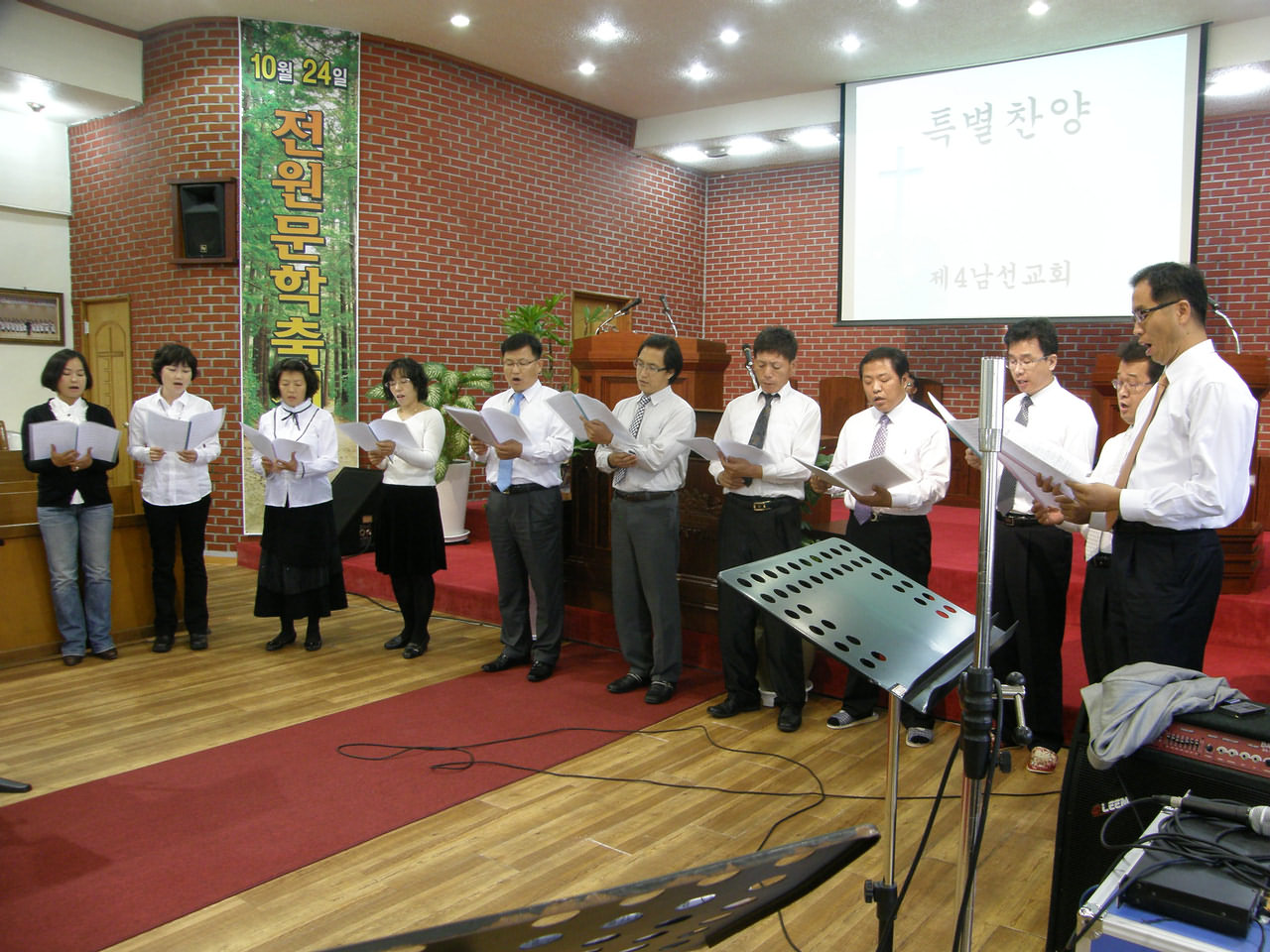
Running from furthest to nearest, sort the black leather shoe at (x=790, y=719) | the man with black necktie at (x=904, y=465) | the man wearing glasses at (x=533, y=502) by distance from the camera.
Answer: the man wearing glasses at (x=533, y=502)
the black leather shoe at (x=790, y=719)
the man with black necktie at (x=904, y=465)

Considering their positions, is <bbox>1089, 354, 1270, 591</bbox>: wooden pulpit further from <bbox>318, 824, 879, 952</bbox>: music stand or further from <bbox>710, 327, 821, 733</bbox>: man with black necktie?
<bbox>318, 824, 879, 952</bbox>: music stand

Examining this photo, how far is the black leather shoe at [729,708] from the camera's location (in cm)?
369

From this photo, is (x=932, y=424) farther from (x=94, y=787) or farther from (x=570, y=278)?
(x=570, y=278)

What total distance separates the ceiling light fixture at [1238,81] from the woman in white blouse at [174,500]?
6.54m

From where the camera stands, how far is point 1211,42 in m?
6.16

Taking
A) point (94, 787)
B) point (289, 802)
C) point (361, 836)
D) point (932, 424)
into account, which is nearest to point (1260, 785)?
point (932, 424)

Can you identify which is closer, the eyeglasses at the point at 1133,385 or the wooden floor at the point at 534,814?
the wooden floor at the point at 534,814

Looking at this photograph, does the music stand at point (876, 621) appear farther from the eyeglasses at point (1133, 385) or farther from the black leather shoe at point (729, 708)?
the black leather shoe at point (729, 708)

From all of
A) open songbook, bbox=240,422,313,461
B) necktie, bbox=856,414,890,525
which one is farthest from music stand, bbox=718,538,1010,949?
open songbook, bbox=240,422,313,461

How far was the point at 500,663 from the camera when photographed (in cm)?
429

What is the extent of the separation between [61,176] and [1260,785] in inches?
357

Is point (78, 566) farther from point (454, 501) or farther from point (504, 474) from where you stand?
point (454, 501)

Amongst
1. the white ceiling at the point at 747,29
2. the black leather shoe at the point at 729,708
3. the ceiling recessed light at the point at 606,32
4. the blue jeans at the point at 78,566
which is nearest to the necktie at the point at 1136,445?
the black leather shoe at the point at 729,708

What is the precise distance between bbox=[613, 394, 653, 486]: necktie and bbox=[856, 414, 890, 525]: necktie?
947 millimetres
